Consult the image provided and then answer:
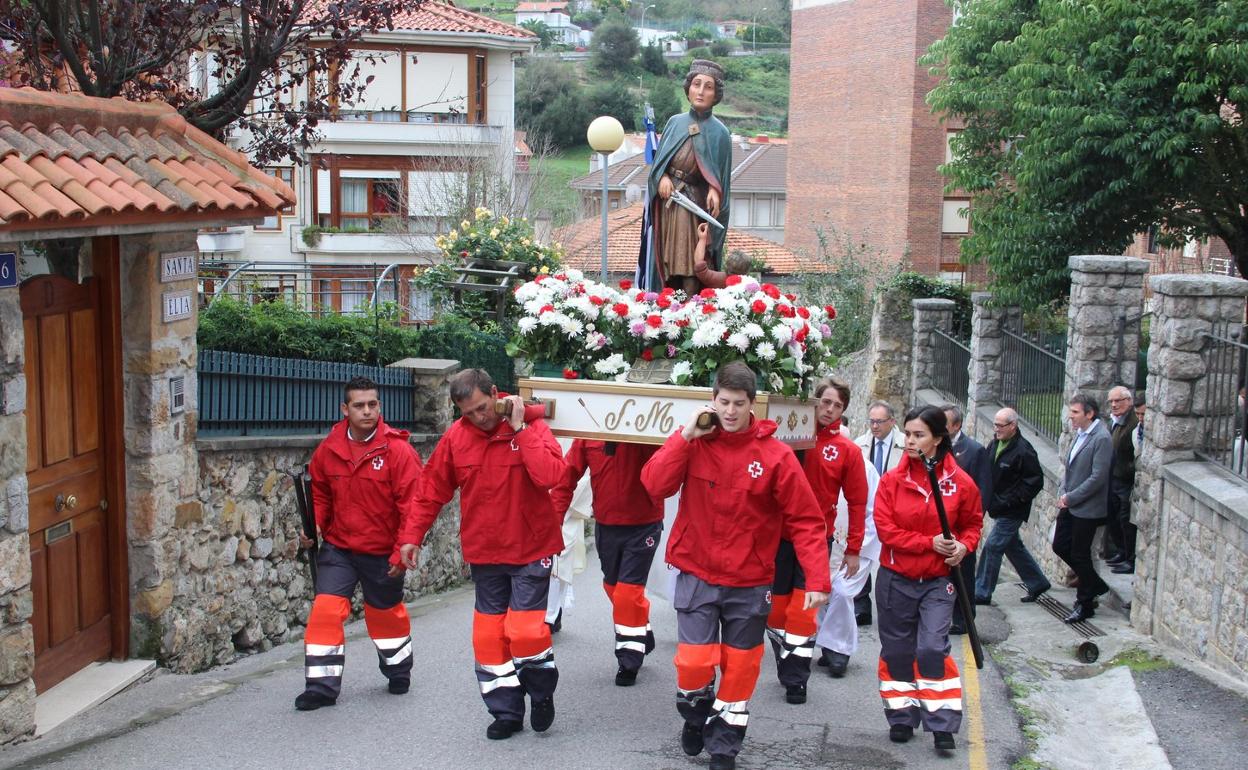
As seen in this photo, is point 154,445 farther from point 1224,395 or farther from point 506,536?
point 1224,395

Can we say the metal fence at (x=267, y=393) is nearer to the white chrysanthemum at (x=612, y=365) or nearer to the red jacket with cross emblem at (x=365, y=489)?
the red jacket with cross emblem at (x=365, y=489)

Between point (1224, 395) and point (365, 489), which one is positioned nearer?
point (365, 489)

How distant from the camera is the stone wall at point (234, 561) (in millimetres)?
8102

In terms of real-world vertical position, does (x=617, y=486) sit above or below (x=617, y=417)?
below

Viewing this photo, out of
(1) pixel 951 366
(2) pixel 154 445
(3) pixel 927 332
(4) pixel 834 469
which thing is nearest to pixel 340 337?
(2) pixel 154 445

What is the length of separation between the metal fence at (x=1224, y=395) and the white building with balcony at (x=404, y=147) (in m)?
23.3

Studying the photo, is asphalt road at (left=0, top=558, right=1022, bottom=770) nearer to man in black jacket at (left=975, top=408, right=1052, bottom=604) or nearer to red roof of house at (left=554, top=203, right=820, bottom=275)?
man in black jacket at (left=975, top=408, right=1052, bottom=604)

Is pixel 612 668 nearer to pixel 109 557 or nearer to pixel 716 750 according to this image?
pixel 716 750

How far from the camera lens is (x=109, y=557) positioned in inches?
306

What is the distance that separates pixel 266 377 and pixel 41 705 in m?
3.10

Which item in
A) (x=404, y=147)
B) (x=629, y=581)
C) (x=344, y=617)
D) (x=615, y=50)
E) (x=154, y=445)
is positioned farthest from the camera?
(x=615, y=50)

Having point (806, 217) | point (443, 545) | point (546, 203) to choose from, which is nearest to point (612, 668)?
point (443, 545)

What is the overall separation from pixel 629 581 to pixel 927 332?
13.4 m

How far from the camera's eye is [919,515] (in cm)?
705
